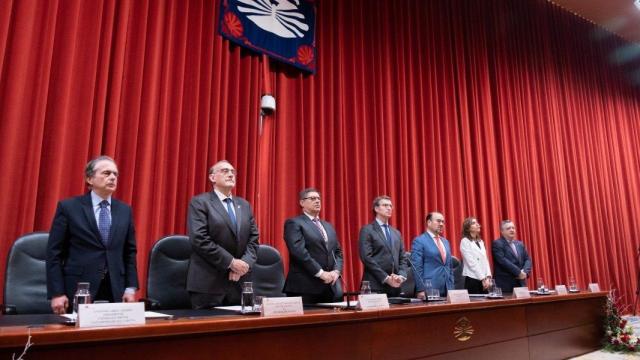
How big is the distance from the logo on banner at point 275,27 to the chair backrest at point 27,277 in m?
2.19

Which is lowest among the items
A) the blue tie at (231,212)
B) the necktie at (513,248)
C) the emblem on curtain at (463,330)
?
the emblem on curtain at (463,330)

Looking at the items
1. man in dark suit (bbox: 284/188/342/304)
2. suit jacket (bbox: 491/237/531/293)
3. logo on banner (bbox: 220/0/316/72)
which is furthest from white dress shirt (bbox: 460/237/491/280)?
logo on banner (bbox: 220/0/316/72)

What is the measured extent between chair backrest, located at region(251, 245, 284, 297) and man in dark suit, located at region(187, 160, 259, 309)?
35cm

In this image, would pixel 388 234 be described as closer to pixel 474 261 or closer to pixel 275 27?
pixel 474 261

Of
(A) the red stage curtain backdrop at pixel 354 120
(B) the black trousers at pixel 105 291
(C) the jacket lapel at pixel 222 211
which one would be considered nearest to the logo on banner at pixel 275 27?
(A) the red stage curtain backdrop at pixel 354 120

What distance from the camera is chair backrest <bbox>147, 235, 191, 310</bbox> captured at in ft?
6.87

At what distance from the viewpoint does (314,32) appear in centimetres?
411

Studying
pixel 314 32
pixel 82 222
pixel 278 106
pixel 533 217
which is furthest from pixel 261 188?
pixel 533 217

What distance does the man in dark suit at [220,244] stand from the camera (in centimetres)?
196

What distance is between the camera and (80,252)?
70.1 inches

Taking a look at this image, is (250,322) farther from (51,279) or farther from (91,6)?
(91,6)

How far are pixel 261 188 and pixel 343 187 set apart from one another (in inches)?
31.1

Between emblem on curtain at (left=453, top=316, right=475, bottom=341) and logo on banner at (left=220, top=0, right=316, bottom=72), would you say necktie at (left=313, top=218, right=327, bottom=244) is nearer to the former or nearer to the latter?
emblem on curtain at (left=453, top=316, right=475, bottom=341)

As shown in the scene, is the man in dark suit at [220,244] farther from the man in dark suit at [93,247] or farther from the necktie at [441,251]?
the necktie at [441,251]
